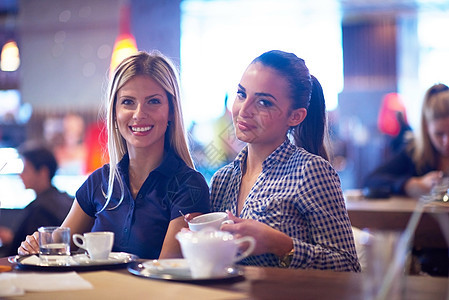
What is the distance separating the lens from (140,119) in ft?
5.74

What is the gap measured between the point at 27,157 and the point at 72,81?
3.11 metres

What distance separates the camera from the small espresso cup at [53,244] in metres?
1.40

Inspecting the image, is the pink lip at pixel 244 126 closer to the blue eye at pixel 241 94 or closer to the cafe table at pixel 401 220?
the blue eye at pixel 241 94

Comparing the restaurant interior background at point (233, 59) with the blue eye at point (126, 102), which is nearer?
the blue eye at point (126, 102)

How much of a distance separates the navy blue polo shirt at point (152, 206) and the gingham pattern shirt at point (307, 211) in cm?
16

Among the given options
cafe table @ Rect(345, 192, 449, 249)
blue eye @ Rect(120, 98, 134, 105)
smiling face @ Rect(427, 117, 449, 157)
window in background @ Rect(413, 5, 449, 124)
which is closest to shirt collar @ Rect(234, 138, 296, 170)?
blue eye @ Rect(120, 98, 134, 105)

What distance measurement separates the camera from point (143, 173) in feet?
5.97

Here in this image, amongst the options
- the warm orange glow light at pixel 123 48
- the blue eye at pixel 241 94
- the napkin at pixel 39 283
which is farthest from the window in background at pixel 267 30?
the napkin at pixel 39 283

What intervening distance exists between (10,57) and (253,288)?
6220 mm

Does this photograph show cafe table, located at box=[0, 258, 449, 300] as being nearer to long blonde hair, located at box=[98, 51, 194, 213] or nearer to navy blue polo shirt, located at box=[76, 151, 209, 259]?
navy blue polo shirt, located at box=[76, 151, 209, 259]

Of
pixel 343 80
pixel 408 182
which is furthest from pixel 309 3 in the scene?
pixel 408 182

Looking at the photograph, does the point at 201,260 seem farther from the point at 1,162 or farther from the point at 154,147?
the point at 1,162

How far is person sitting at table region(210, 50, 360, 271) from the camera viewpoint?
1507 millimetres

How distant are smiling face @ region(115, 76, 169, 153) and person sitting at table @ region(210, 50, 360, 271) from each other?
0.22 meters
